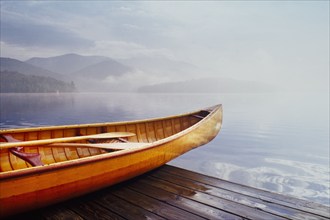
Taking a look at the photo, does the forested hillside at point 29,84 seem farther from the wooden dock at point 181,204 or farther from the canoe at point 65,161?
the wooden dock at point 181,204

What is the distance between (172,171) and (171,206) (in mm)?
1142

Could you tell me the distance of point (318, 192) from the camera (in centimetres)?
1034

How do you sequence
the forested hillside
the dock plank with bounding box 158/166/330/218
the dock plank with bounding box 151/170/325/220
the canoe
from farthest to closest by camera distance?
the forested hillside, the dock plank with bounding box 158/166/330/218, the dock plank with bounding box 151/170/325/220, the canoe

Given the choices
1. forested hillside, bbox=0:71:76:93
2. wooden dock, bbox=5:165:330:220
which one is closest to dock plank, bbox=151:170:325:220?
wooden dock, bbox=5:165:330:220

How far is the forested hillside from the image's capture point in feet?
440

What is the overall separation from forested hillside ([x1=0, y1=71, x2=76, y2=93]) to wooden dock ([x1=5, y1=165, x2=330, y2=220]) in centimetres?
14751

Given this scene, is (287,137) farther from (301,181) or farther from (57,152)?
(57,152)

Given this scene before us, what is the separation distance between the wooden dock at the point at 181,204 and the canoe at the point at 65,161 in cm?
14

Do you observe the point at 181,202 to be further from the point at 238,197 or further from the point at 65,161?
the point at 65,161

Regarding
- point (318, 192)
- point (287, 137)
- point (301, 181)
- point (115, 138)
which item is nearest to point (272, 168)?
point (301, 181)

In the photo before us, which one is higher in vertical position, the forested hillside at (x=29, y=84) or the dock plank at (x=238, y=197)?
the forested hillside at (x=29, y=84)

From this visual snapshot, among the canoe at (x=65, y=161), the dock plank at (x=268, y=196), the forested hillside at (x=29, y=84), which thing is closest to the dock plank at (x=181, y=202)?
the canoe at (x=65, y=161)

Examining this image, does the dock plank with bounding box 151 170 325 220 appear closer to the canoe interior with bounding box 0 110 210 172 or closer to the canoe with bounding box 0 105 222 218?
the canoe with bounding box 0 105 222 218

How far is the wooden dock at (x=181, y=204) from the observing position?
97.2 inches
